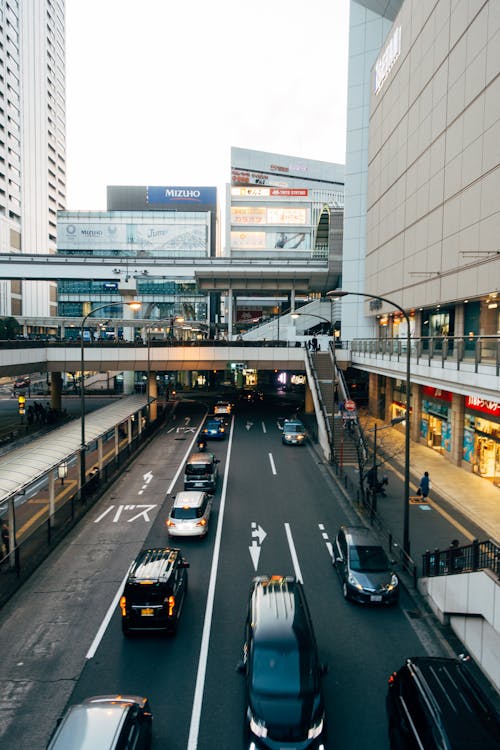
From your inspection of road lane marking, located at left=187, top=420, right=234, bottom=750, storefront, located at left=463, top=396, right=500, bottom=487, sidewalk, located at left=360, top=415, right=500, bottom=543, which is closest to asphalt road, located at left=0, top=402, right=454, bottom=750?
road lane marking, located at left=187, top=420, right=234, bottom=750

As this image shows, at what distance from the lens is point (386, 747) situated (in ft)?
Result: 29.7

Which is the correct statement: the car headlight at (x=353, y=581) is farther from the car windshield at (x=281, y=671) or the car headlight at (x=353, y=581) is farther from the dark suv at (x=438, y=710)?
the car windshield at (x=281, y=671)

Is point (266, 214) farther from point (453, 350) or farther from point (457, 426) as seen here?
point (453, 350)

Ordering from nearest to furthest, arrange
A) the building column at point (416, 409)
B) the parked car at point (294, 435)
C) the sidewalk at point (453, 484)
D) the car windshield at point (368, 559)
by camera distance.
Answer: the car windshield at point (368, 559) < the sidewalk at point (453, 484) < the building column at point (416, 409) < the parked car at point (294, 435)

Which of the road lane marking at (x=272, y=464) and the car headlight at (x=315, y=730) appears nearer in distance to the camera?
the car headlight at (x=315, y=730)

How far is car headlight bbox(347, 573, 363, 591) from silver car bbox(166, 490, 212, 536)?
6.67 meters

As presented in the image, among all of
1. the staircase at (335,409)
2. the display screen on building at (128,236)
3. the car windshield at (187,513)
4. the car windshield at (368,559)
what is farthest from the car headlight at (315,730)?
the display screen on building at (128,236)

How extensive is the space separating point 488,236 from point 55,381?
40.8 metres

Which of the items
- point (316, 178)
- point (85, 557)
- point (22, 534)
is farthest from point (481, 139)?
point (316, 178)

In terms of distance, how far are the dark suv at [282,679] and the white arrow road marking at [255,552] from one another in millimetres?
5766

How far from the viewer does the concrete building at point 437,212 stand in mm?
23688

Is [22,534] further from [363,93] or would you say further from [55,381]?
[363,93]

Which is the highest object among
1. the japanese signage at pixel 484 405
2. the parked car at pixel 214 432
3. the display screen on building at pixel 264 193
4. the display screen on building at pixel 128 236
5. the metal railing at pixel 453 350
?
the display screen on building at pixel 264 193

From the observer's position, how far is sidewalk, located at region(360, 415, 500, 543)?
2117cm
